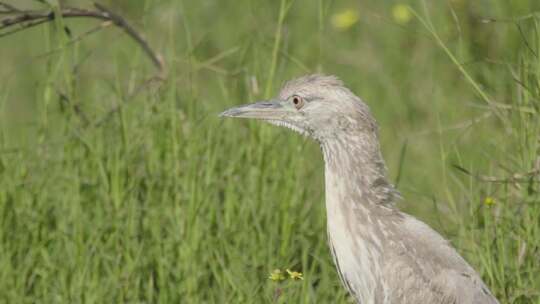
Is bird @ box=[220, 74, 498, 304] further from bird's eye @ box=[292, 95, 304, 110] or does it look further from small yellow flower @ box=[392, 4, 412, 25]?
small yellow flower @ box=[392, 4, 412, 25]

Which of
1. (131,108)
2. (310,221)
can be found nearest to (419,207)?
(310,221)

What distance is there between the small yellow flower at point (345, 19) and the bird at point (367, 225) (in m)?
4.05

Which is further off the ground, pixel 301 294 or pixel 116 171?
pixel 116 171

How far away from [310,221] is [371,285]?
53.8 inches

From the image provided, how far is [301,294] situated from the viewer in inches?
232

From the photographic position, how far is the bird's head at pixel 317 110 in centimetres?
567

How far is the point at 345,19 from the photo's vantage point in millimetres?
9922

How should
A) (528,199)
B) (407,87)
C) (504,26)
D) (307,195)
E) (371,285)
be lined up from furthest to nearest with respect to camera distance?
(407,87)
(504,26)
(307,195)
(528,199)
(371,285)

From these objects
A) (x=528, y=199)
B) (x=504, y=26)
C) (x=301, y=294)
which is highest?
(x=504, y=26)

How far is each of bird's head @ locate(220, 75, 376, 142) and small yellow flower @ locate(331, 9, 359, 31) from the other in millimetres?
3937

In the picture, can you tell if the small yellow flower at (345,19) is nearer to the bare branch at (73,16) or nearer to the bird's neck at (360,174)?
the bare branch at (73,16)

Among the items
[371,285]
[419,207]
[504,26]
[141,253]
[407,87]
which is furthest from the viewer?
[407,87]

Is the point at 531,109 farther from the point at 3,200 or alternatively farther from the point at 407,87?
the point at 407,87

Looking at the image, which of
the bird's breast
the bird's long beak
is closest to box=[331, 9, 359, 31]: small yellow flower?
the bird's long beak
